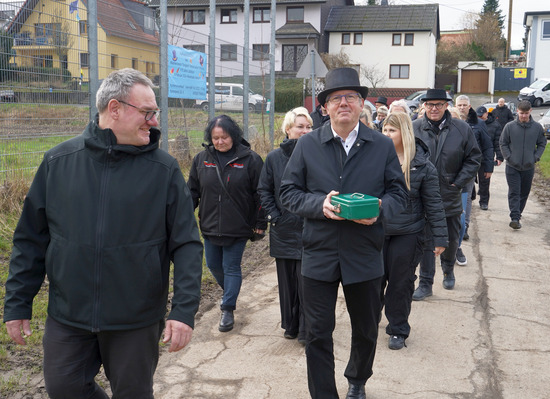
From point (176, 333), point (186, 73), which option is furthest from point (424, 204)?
point (186, 73)

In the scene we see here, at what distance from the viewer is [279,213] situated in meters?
5.05

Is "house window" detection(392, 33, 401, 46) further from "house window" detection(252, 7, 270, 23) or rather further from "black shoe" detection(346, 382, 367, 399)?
"black shoe" detection(346, 382, 367, 399)

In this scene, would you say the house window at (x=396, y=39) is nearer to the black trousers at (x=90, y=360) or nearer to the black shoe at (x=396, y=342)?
the black shoe at (x=396, y=342)

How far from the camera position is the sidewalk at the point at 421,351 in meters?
4.28

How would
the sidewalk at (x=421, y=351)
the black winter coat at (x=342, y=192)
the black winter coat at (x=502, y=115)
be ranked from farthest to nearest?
the black winter coat at (x=502, y=115) → the sidewalk at (x=421, y=351) → the black winter coat at (x=342, y=192)

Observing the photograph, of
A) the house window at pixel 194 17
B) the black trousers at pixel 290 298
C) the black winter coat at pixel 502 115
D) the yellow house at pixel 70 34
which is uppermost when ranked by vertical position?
the house window at pixel 194 17

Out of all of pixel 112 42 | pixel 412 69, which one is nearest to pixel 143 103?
pixel 112 42

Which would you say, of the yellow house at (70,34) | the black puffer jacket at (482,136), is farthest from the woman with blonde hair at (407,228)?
the black puffer jacket at (482,136)

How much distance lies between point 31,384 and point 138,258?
1890 mm

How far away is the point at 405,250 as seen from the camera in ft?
16.2

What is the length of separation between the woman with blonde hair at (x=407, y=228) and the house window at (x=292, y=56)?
43.0 m

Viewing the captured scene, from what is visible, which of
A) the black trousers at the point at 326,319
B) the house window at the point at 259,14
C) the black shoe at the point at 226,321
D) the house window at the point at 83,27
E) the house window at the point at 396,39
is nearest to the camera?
the black trousers at the point at 326,319

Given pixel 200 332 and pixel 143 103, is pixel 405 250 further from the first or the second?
pixel 143 103

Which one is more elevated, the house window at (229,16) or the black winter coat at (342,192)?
the house window at (229,16)
